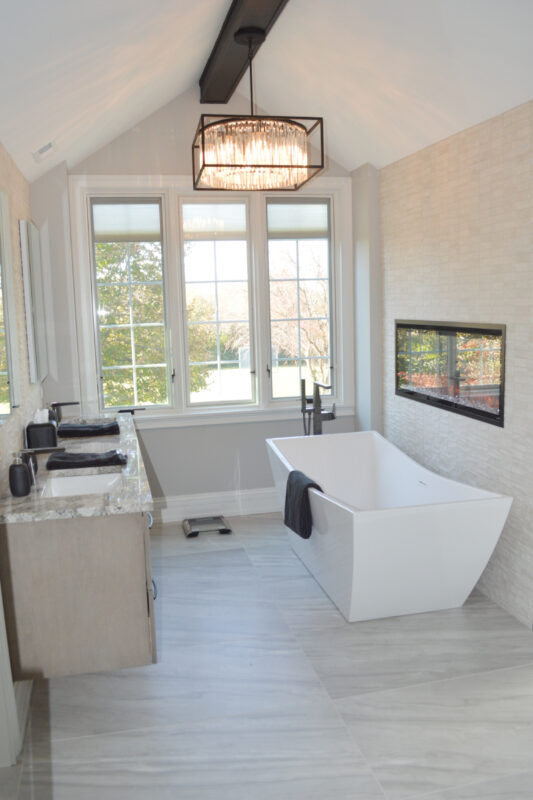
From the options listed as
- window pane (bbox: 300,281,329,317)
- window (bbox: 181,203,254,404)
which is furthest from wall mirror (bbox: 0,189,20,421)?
window pane (bbox: 300,281,329,317)

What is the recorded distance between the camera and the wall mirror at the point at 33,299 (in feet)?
12.5

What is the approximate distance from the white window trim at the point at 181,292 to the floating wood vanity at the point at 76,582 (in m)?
2.38

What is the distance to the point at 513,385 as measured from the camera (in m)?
3.52

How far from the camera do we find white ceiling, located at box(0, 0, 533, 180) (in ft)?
8.39

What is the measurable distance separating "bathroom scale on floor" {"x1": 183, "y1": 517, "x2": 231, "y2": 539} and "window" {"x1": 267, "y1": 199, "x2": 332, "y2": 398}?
111 centimetres

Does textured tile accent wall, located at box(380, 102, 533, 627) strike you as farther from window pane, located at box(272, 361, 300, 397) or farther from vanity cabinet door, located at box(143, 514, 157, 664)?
vanity cabinet door, located at box(143, 514, 157, 664)

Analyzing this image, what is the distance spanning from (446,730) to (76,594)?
1.57 metres

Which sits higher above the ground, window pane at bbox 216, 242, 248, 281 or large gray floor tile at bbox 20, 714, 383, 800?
window pane at bbox 216, 242, 248, 281

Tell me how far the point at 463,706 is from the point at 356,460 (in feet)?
7.40

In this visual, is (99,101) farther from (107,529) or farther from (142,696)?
(142,696)

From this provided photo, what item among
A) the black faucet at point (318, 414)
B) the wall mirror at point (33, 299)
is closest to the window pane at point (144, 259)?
the wall mirror at point (33, 299)

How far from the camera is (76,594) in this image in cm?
274

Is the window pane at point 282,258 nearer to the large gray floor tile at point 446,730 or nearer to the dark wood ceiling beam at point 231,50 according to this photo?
the dark wood ceiling beam at point 231,50

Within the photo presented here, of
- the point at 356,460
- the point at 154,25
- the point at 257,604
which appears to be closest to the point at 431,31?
the point at 154,25
